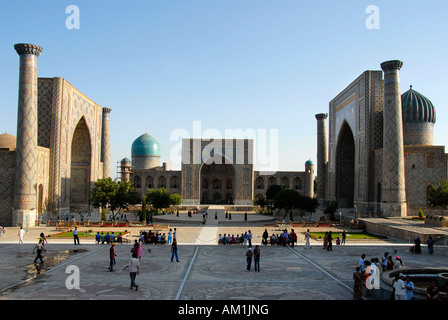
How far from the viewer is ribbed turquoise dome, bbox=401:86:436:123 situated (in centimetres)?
3094

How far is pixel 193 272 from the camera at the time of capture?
10.5 metres

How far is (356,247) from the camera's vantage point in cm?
1565

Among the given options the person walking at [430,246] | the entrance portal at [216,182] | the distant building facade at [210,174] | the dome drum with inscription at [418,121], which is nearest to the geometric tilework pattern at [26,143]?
the person walking at [430,246]

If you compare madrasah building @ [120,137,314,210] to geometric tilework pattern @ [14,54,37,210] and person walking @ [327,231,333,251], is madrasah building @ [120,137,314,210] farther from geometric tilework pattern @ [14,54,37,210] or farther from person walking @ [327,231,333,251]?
person walking @ [327,231,333,251]

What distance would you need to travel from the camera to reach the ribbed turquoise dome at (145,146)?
5778 centimetres

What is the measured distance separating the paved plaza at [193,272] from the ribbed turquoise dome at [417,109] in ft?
57.3

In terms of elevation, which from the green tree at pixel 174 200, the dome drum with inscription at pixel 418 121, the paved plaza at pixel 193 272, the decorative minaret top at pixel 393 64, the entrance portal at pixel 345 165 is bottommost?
the paved plaza at pixel 193 272

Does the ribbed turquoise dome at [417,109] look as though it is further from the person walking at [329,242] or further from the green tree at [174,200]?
the person walking at [329,242]
